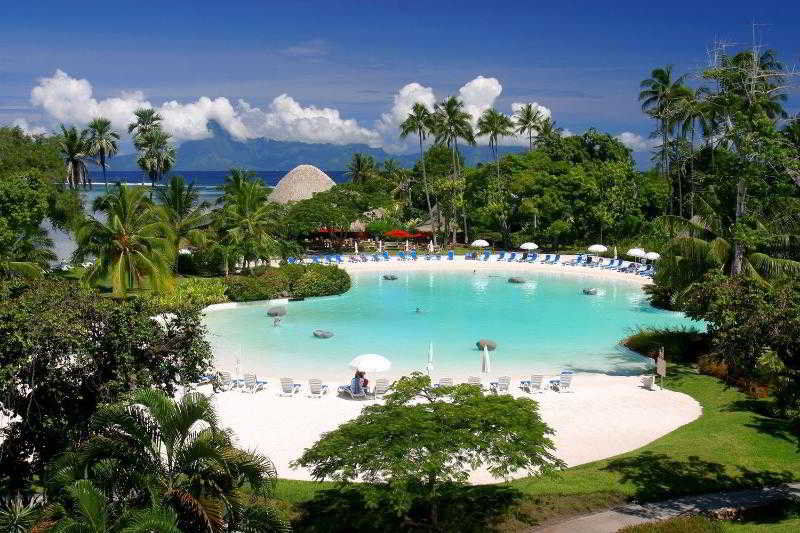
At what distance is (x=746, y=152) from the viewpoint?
1113 centimetres

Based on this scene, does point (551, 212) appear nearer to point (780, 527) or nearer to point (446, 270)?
point (446, 270)

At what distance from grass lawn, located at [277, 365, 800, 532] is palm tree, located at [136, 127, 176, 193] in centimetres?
4430

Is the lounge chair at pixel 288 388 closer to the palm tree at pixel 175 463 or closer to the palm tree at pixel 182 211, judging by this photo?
the palm tree at pixel 175 463

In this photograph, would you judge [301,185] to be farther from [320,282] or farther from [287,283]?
[287,283]

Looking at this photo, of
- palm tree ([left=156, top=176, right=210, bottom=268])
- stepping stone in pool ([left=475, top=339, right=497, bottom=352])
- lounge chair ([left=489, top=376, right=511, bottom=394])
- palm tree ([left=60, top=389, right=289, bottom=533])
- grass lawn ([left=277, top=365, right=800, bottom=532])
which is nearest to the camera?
palm tree ([left=60, top=389, right=289, bottom=533])

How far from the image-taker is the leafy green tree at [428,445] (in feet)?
28.9

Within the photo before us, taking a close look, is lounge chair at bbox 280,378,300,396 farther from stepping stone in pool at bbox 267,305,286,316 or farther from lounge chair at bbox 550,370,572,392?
stepping stone in pool at bbox 267,305,286,316

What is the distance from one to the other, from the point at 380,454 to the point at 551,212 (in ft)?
134

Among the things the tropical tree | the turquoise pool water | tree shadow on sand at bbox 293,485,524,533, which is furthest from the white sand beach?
the tropical tree

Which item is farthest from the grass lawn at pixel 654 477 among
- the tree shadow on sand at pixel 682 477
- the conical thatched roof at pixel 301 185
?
the conical thatched roof at pixel 301 185

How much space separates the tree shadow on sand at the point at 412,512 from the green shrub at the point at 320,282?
74.6 feet

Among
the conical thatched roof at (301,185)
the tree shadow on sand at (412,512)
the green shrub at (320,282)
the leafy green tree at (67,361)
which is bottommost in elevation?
the tree shadow on sand at (412,512)

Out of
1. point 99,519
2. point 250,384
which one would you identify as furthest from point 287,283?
point 99,519

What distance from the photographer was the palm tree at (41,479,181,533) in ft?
21.5
